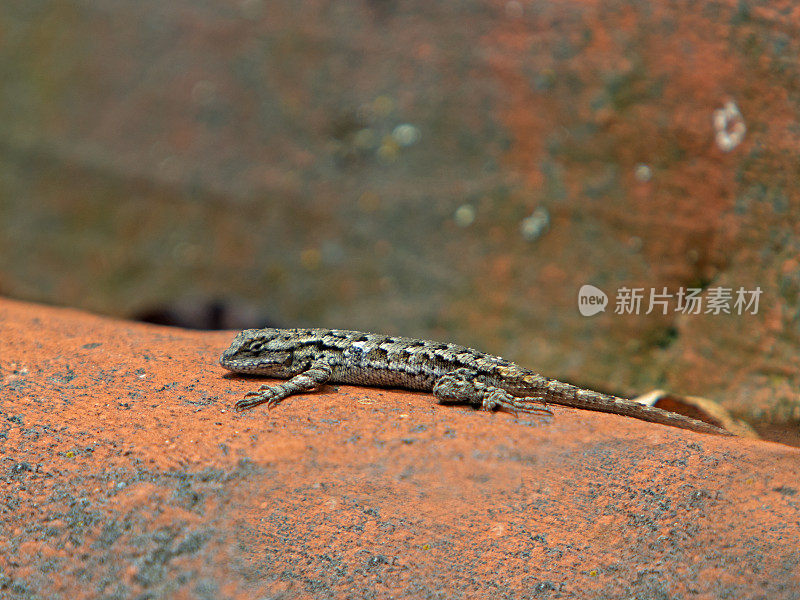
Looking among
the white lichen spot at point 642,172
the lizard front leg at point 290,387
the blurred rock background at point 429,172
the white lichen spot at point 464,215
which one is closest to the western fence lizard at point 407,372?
the lizard front leg at point 290,387

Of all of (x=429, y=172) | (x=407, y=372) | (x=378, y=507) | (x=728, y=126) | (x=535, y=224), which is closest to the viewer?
(x=378, y=507)

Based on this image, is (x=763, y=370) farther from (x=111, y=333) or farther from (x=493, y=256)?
(x=111, y=333)

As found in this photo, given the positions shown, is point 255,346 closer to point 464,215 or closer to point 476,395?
point 476,395

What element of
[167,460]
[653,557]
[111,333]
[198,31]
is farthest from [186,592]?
[198,31]

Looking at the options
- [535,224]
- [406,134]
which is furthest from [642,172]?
[406,134]

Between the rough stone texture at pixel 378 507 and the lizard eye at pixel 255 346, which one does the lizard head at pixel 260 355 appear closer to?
the lizard eye at pixel 255 346
